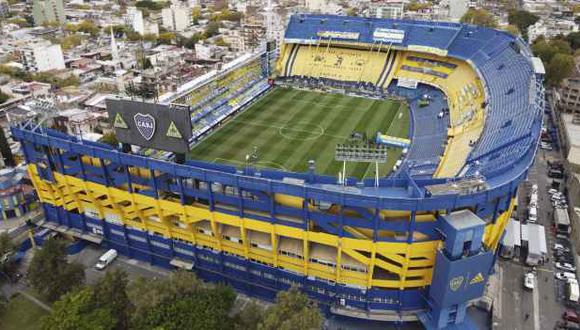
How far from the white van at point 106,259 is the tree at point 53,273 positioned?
18.7ft

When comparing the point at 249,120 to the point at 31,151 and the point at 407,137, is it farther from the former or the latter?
the point at 31,151

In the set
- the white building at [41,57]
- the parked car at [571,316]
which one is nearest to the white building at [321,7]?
the white building at [41,57]

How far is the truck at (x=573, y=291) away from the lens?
40228mm

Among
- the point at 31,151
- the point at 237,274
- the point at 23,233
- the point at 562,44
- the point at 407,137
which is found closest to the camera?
the point at 237,274

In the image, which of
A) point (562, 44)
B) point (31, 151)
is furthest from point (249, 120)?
point (562, 44)

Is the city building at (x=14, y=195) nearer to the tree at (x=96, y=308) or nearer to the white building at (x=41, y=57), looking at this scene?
the tree at (x=96, y=308)

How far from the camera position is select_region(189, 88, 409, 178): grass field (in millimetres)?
63562

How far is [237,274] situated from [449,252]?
19.6 metres

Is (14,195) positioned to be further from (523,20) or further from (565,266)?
(523,20)

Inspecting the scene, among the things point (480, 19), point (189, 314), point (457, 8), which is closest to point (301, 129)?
point (189, 314)

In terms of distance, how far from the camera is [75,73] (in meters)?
105

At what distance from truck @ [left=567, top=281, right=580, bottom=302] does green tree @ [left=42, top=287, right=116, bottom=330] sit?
40.4m

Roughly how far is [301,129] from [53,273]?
46.2 meters

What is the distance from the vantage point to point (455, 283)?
32875 mm
